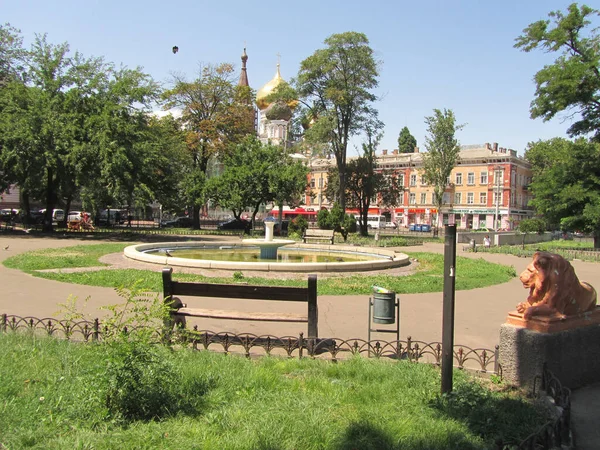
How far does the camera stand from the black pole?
15.5 ft

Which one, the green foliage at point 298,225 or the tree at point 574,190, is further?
the green foliage at point 298,225

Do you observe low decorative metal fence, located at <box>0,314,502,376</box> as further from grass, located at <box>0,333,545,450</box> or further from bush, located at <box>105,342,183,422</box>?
bush, located at <box>105,342,183,422</box>

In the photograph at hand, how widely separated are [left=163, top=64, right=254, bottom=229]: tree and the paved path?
3170 centimetres

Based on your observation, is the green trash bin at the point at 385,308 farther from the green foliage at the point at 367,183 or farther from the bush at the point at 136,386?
the green foliage at the point at 367,183

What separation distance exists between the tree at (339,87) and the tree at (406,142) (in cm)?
4447

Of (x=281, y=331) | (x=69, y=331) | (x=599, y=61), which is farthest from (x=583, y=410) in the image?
(x=599, y=61)

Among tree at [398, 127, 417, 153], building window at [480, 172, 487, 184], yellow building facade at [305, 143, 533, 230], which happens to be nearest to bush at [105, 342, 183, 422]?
yellow building facade at [305, 143, 533, 230]

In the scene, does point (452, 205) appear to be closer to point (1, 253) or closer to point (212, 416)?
point (1, 253)

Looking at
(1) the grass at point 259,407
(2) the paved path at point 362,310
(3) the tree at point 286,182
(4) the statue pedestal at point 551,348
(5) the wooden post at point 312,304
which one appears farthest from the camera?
(3) the tree at point 286,182

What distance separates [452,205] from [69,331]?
67589 mm

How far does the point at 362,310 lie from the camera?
9727mm

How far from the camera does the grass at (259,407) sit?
368 centimetres

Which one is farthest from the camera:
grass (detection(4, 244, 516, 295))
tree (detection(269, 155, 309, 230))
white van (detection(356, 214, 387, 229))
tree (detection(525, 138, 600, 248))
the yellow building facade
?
white van (detection(356, 214, 387, 229))

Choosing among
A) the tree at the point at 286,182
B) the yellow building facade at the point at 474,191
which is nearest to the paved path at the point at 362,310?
the tree at the point at 286,182
